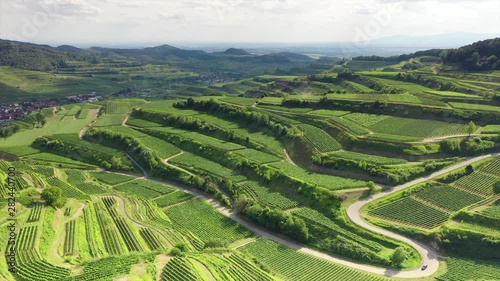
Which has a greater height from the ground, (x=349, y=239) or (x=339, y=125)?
(x=339, y=125)

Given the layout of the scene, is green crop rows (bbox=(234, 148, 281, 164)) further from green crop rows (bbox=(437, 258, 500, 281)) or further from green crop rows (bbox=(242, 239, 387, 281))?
green crop rows (bbox=(437, 258, 500, 281))

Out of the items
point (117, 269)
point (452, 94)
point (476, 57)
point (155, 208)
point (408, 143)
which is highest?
Answer: point (476, 57)

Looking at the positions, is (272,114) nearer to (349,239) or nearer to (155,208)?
(155,208)

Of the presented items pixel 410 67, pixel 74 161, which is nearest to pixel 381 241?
pixel 74 161

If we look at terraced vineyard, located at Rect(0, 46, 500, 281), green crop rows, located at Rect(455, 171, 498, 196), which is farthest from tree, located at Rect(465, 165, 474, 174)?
green crop rows, located at Rect(455, 171, 498, 196)

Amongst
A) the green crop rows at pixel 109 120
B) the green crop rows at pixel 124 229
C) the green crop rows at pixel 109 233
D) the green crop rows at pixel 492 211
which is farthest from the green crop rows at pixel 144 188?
the green crop rows at pixel 492 211

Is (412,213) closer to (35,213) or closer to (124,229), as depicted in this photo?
(124,229)

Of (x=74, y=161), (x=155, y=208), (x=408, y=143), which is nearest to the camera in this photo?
(x=155, y=208)
